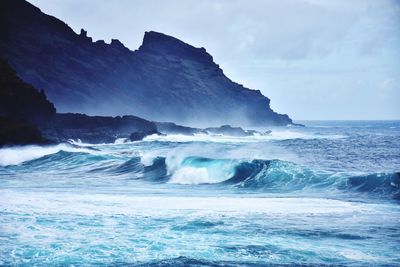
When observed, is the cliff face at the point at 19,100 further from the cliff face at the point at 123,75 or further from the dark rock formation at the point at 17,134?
the cliff face at the point at 123,75

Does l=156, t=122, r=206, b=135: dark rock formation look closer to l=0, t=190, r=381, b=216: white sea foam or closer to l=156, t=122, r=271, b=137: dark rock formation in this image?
l=156, t=122, r=271, b=137: dark rock formation

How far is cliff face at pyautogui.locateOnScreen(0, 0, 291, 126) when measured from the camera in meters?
96.9

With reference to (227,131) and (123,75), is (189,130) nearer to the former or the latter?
(227,131)

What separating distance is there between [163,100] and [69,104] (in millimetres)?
31035

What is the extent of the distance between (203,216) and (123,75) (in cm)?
10891

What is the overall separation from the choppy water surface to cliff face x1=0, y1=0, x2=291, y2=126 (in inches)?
2854

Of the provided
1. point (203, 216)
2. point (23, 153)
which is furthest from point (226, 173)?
point (23, 153)

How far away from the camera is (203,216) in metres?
11.8

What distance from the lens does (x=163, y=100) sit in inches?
4941

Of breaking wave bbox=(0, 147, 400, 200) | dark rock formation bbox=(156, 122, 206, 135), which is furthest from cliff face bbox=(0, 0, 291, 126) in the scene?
breaking wave bbox=(0, 147, 400, 200)

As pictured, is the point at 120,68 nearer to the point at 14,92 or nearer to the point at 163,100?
the point at 163,100

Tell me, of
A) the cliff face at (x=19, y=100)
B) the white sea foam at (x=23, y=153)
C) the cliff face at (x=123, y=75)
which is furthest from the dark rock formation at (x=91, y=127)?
the cliff face at (x=123, y=75)

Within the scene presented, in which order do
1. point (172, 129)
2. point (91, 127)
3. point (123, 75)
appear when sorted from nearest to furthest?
point (91, 127)
point (172, 129)
point (123, 75)

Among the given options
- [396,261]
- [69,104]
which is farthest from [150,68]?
[396,261]
